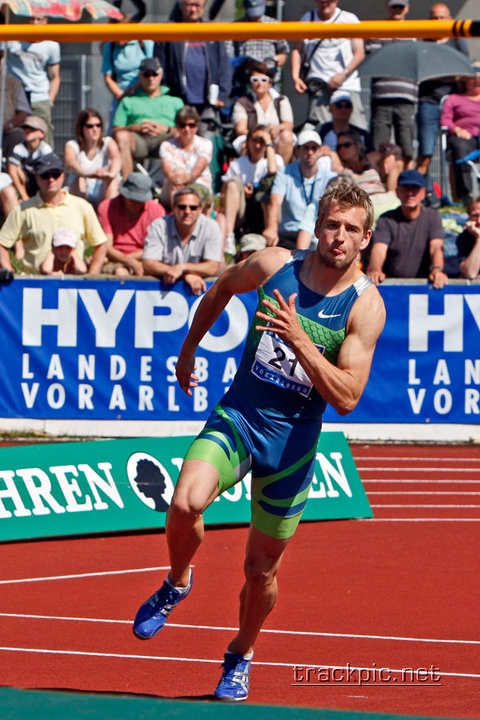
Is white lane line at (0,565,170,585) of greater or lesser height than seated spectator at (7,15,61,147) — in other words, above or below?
below

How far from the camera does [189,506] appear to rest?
5.61 metres

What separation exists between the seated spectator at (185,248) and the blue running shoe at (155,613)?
24.1ft

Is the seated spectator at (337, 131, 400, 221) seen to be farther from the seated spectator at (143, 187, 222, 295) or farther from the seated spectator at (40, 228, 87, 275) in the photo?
the seated spectator at (40, 228, 87, 275)

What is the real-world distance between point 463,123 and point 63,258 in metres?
5.93

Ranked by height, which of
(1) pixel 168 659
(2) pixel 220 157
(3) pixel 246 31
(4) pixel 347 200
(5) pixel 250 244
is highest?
(3) pixel 246 31

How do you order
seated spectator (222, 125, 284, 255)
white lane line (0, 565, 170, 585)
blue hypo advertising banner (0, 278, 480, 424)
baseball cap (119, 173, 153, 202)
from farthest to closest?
seated spectator (222, 125, 284, 255) → baseball cap (119, 173, 153, 202) → blue hypo advertising banner (0, 278, 480, 424) → white lane line (0, 565, 170, 585)

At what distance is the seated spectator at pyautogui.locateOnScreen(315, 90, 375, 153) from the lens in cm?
1584

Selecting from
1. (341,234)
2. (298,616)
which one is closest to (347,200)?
(341,234)

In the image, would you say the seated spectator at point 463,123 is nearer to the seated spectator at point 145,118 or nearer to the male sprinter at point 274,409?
the seated spectator at point 145,118

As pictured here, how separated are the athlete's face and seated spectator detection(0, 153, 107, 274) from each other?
8.01 metres

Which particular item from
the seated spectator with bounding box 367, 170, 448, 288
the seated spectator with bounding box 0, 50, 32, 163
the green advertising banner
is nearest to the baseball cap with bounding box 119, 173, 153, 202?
the seated spectator with bounding box 367, 170, 448, 288

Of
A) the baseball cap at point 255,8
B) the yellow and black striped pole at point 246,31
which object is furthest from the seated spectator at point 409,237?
the yellow and black striped pole at point 246,31

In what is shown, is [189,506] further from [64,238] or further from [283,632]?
[64,238]

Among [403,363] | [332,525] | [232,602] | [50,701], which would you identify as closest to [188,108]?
[403,363]
